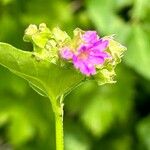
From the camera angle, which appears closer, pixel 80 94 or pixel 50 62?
pixel 50 62

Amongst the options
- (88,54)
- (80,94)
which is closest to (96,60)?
(88,54)

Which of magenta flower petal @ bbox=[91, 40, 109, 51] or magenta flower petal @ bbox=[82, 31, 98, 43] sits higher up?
magenta flower petal @ bbox=[82, 31, 98, 43]

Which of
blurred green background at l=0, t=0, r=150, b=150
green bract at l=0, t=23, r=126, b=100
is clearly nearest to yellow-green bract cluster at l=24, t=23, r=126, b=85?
green bract at l=0, t=23, r=126, b=100

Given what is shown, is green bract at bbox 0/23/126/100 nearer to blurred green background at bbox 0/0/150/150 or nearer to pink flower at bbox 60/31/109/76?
pink flower at bbox 60/31/109/76

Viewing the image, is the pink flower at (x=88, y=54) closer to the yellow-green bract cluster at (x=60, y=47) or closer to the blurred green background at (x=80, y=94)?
the yellow-green bract cluster at (x=60, y=47)

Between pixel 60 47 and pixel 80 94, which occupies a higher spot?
pixel 60 47

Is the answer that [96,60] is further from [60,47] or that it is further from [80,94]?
[80,94]
